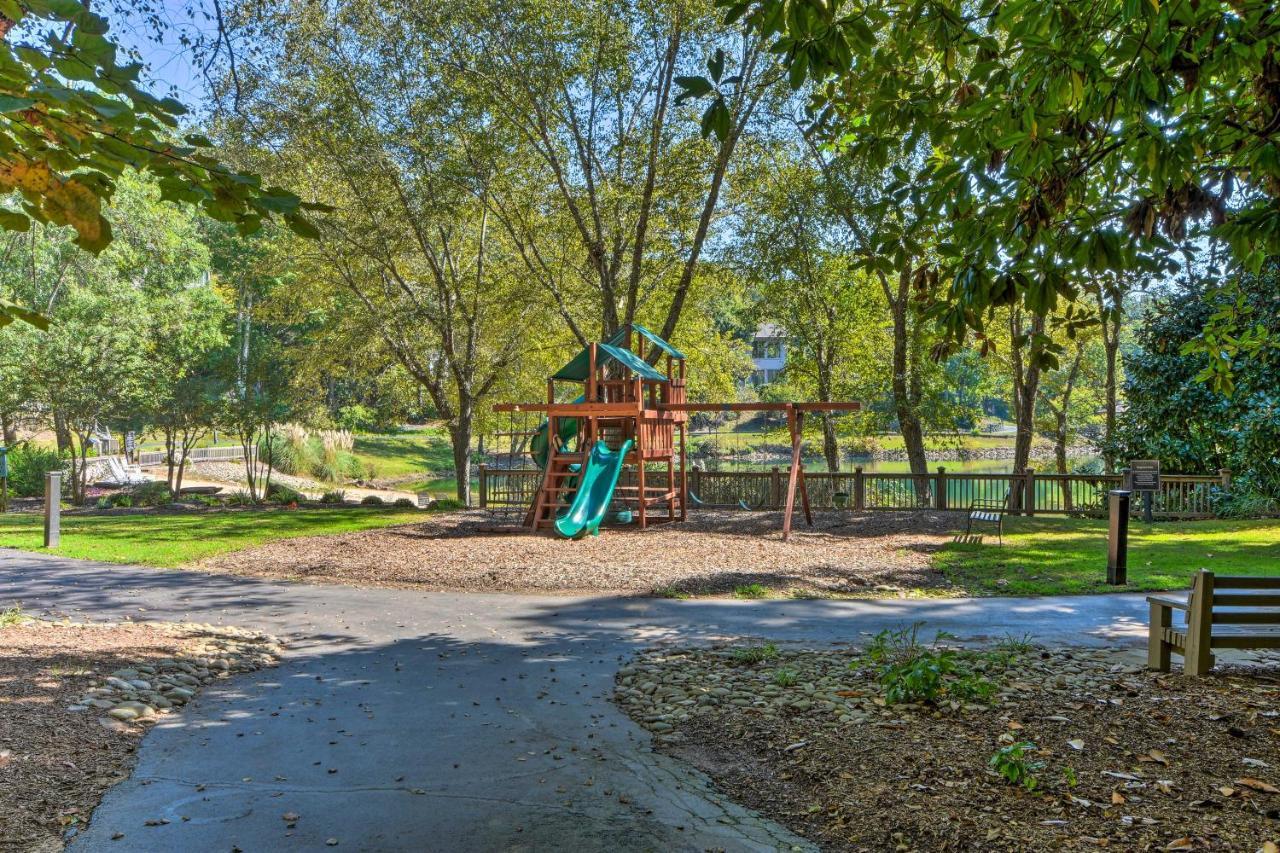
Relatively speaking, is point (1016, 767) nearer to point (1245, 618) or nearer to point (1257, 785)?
point (1257, 785)

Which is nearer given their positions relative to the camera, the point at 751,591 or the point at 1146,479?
the point at 751,591

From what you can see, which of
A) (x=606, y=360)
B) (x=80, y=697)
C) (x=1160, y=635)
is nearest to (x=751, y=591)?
(x=1160, y=635)

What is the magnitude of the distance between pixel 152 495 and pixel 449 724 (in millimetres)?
21184

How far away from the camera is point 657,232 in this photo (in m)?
21.8

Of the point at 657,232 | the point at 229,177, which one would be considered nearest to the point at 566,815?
the point at 229,177

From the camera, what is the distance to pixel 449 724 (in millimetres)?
5688

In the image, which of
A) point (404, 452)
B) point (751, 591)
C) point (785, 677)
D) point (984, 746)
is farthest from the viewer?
point (404, 452)

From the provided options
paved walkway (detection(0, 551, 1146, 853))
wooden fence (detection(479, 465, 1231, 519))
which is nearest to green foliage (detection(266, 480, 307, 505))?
wooden fence (detection(479, 465, 1231, 519))

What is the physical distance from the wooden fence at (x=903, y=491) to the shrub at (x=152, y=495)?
8.60m

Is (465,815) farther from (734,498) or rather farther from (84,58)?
(734,498)

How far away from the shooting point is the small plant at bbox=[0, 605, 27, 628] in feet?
26.9

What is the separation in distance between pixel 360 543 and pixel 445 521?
12.0ft

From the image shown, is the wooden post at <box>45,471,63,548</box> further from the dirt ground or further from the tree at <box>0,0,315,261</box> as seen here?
the tree at <box>0,0,315,261</box>

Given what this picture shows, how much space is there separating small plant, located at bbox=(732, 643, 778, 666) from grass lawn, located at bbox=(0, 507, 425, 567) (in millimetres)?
9767
